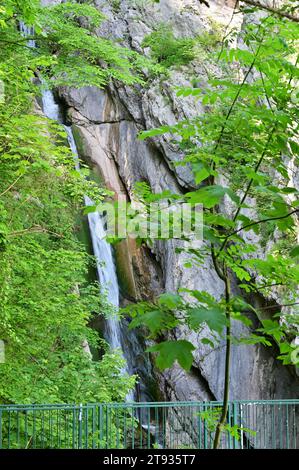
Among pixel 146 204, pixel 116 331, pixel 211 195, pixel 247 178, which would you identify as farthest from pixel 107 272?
pixel 211 195

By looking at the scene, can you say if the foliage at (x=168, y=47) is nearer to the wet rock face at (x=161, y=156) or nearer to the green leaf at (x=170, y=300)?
the wet rock face at (x=161, y=156)

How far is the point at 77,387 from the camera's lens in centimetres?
930

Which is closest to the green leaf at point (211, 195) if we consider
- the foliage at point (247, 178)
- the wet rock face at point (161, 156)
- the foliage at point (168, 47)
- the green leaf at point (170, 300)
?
the foliage at point (247, 178)

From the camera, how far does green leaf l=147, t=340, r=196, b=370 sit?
5.64 feet

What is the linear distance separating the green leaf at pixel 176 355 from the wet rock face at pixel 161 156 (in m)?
12.6

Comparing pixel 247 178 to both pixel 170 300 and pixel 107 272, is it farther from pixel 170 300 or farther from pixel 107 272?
pixel 107 272

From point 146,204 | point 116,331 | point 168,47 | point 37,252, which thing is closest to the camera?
point 146,204

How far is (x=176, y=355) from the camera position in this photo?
1717 millimetres

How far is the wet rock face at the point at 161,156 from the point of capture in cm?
1508

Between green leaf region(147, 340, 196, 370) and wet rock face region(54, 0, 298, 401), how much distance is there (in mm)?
12578

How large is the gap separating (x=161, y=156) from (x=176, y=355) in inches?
622

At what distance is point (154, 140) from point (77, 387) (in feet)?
31.6
